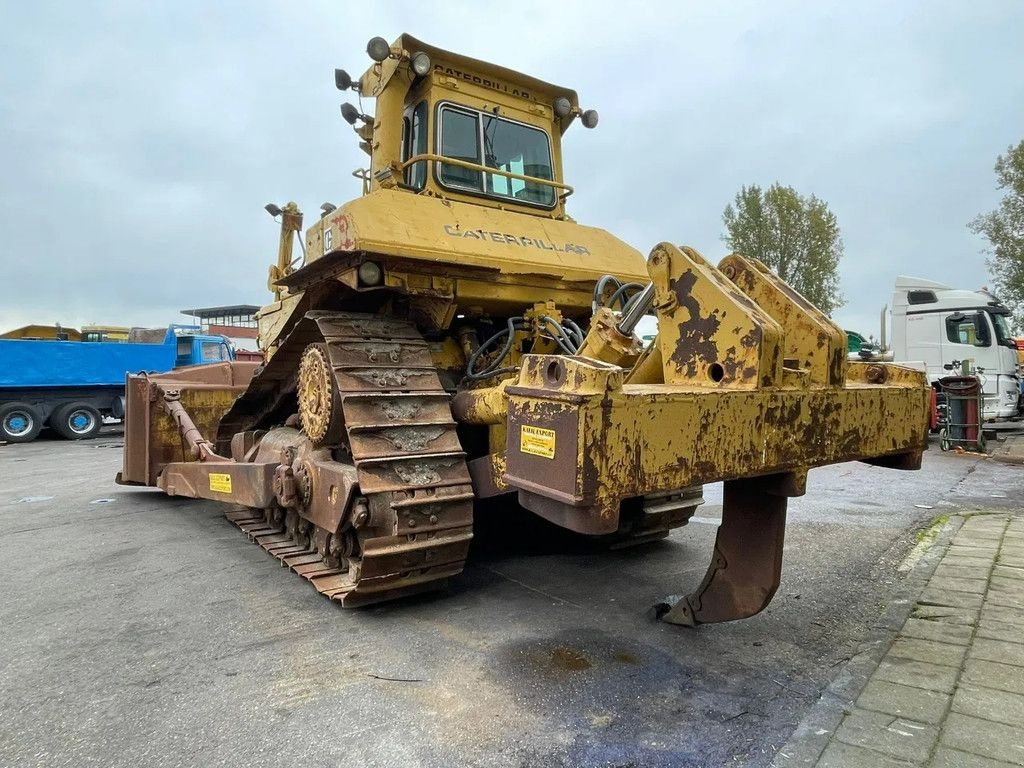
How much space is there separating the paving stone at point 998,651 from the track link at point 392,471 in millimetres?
2210

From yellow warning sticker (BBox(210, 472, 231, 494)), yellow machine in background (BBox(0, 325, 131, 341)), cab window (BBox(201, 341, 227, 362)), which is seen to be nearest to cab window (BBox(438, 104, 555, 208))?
yellow warning sticker (BBox(210, 472, 231, 494))

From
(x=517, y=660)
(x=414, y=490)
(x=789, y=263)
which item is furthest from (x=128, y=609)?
(x=789, y=263)

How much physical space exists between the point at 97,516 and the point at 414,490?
15.2ft

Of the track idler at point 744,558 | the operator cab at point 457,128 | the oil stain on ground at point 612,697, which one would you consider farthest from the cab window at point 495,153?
the oil stain on ground at point 612,697

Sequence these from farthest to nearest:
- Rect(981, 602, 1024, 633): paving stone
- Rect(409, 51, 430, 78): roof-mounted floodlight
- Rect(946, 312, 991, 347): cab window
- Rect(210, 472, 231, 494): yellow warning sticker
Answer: Rect(946, 312, 991, 347): cab window < Rect(210, 472, 231, 494): yellow warning sticker < Rect(409, 51, 430, 78): roof-mounted floodlight < Rect(981, 602, 1024, 633): paving stone

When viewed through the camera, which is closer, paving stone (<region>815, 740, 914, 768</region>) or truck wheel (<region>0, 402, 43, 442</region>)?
paving stone (<region>815, 740, 914, 768</region>)

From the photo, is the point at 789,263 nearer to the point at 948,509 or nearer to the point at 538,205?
the point at 948,509

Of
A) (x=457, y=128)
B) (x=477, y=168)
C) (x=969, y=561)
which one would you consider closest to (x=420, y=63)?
(x=457, y=128)

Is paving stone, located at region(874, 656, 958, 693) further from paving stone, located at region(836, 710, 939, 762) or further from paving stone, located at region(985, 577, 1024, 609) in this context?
paving stone, located at region(985, 577, 1024, 609)

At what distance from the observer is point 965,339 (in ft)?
43.8

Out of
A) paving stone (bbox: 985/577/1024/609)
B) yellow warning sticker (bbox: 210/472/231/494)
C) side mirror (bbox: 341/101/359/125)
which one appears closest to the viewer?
paving stone (bbox: 985/577/1024/609)

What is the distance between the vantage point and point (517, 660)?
2.99 metres

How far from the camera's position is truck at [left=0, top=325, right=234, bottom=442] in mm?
14406

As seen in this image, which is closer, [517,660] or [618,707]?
[618,707]
